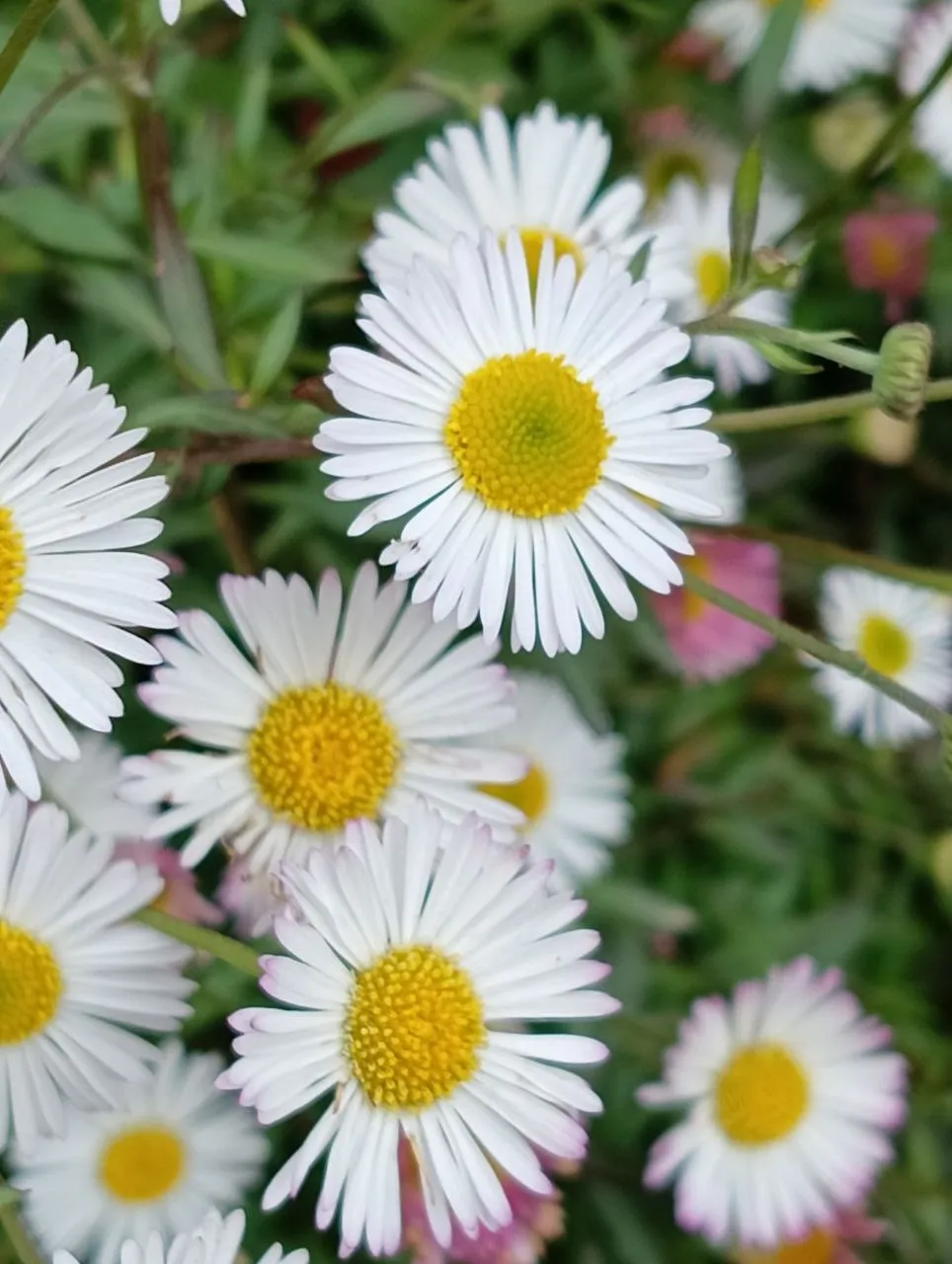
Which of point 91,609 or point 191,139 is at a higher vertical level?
point 191,139

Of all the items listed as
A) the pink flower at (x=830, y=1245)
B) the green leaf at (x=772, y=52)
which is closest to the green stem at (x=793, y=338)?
the green leaf at (x=772, y=52)

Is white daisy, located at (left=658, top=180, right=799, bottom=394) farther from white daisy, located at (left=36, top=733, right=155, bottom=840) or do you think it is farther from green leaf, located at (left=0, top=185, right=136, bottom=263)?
white daisy, located at (left=36, top=733, right=155, bottom=840)

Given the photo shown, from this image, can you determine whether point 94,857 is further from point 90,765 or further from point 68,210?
point 68,210

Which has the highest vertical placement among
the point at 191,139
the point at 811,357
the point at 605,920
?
the point at 811,357

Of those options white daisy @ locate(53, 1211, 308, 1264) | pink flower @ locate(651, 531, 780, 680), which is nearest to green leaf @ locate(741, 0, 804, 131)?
pink flower @ locate(651, 531, 780, 680)

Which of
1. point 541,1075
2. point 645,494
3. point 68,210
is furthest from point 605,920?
point 68,210
